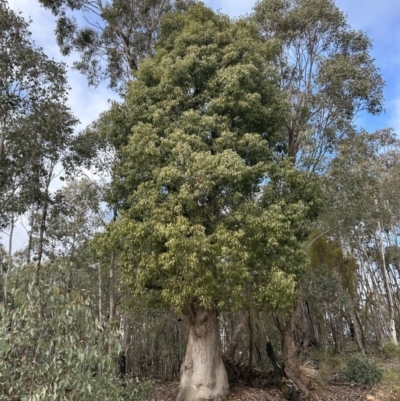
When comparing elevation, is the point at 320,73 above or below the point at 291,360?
above

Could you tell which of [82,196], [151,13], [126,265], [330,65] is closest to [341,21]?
[330,65]

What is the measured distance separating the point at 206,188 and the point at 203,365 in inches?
160

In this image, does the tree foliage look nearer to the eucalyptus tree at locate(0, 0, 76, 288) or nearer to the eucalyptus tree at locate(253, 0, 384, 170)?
the eucalyptus tree at locate(0, 0, 76, 288)

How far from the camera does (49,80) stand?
13.0 m

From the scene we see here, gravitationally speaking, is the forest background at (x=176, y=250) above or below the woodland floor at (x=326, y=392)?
above

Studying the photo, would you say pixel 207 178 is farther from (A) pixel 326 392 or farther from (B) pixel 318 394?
(A) pixel 326 392

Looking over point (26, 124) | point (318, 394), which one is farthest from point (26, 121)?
point (318, 394)

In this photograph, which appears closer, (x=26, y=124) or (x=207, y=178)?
(x=207, y=178)

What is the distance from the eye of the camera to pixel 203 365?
9.24 metres

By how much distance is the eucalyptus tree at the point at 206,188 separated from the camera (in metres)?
7.87

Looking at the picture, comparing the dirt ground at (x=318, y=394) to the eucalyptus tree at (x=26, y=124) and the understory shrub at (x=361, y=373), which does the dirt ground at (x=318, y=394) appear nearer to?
the understory shrub at (x=361, y=373)

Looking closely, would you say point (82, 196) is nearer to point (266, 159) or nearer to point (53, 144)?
point (53, 144)

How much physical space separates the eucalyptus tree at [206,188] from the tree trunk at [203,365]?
0.08ft

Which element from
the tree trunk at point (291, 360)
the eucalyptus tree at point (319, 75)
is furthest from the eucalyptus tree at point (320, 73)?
the tree trunk at point (291, 360)
